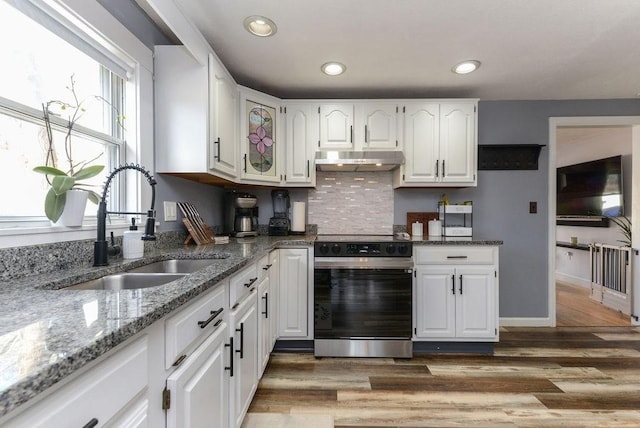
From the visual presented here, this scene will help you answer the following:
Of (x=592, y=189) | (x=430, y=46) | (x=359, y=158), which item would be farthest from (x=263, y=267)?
(x=592, y=189)

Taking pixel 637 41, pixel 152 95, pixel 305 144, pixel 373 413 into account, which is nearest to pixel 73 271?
pixel 152 95

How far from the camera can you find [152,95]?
189 centimetres

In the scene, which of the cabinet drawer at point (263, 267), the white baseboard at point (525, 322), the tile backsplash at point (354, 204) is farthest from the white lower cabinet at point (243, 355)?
the white baseboard at point (525, 322)

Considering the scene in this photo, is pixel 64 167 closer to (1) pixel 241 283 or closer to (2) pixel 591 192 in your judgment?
(1) pixel 241 283

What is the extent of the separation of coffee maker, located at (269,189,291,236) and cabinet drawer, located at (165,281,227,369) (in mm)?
1609

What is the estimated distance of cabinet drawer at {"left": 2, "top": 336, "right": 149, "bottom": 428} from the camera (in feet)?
1.55

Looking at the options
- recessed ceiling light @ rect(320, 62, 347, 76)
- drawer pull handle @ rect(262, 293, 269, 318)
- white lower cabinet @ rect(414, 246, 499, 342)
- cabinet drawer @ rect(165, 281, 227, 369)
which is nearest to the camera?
cabinet drawer @ rect(165, 281, 227, 369)

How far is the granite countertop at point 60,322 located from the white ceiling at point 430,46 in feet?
5.09

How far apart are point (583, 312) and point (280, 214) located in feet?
11.6

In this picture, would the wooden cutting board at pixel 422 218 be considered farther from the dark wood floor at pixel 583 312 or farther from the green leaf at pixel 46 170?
the green leaf at pixel 46 170

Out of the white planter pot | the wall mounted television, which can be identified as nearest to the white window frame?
the white planter pot

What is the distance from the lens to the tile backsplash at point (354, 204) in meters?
3.11

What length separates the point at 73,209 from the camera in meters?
1.27

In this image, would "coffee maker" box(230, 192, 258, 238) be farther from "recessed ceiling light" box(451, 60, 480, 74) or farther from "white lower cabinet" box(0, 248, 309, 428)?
"recessed ceiling light" box(451, 60, 480, 74)
